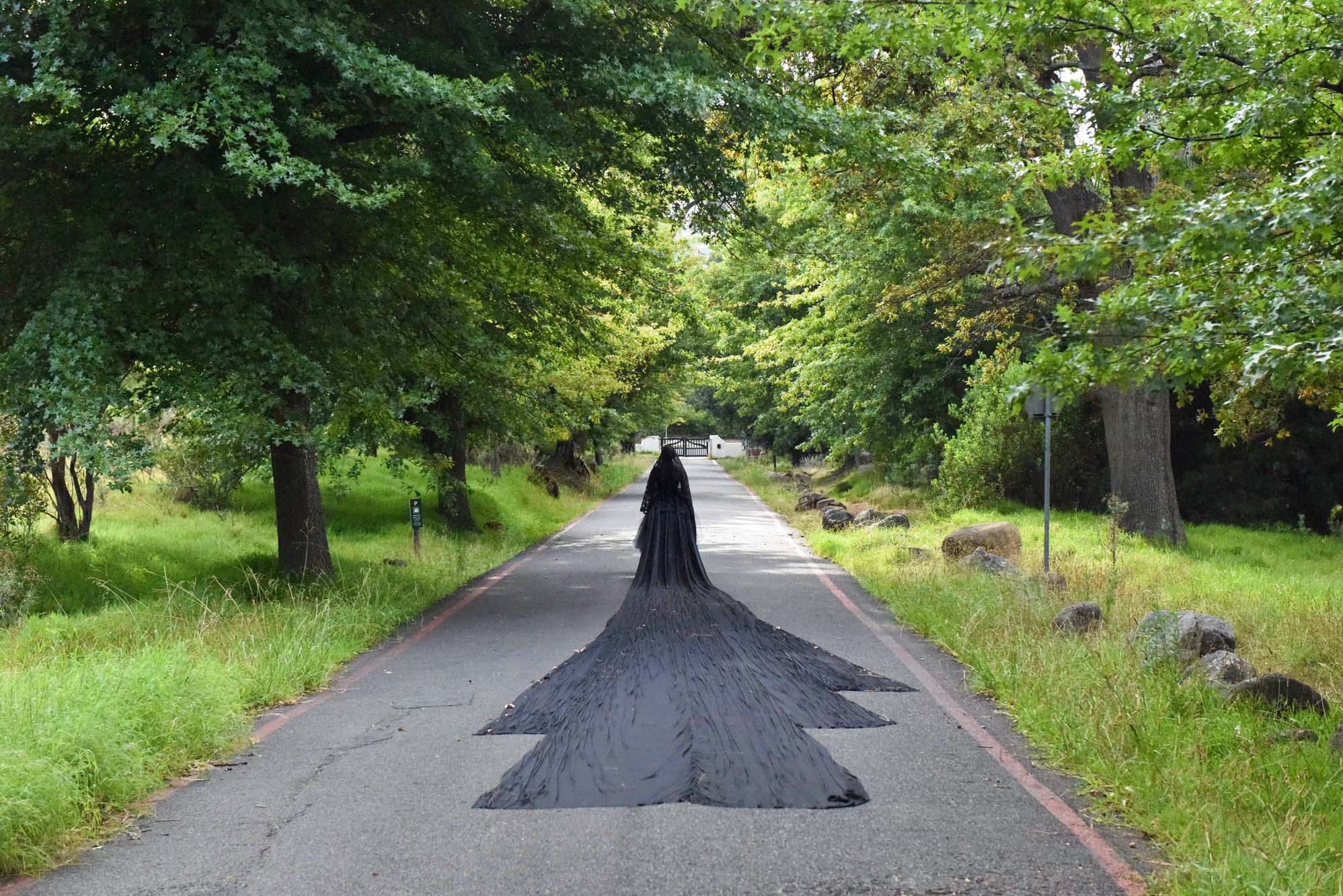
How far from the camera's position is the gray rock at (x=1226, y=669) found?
786 centimetres

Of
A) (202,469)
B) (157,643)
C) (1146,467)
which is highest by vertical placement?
(202,469)

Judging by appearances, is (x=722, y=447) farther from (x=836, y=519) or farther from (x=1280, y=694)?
(x=1280, y=694)

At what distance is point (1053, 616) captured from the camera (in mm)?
10359

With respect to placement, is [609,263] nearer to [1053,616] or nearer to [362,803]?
[1053,616]

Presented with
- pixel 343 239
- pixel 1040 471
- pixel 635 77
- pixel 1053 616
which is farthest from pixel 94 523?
pixel 1040 471

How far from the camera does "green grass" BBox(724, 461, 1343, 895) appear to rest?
4.76 meters

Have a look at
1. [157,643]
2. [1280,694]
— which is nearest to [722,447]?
[157,643]

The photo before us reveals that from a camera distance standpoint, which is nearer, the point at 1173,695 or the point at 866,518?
the point at 1173,695

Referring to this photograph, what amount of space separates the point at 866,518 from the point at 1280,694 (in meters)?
16.9

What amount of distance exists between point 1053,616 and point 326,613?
6608 millimetres

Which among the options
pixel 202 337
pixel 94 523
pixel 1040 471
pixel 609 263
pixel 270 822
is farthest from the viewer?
pixel 1040 471

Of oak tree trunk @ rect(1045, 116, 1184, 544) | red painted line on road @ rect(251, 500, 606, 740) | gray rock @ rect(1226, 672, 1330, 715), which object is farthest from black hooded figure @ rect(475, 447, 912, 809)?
oak tree trunk @ rect(1045, 116, 1184, 544)

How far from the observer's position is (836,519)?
24.5 meters

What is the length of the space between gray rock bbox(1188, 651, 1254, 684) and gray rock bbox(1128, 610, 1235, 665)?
11.5 inches
